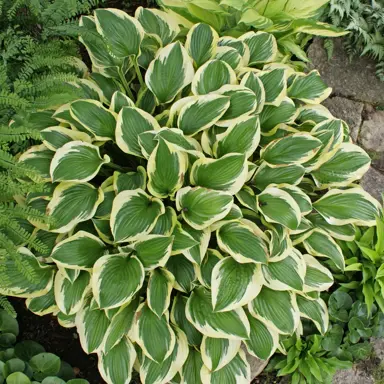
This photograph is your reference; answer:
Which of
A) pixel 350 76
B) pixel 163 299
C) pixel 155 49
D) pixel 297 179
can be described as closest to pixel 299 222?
pixel 297 179

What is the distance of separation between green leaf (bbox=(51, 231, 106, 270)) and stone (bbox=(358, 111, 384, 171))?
1.81 m

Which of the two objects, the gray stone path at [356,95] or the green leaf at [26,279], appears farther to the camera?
the gray stone path at [356,95]

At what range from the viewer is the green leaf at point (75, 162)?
6.70ft

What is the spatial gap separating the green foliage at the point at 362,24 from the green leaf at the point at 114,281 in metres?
2.02

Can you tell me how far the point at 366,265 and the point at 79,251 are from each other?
149 centimetres

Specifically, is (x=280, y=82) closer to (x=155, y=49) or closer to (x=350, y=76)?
(x=155, y=49)

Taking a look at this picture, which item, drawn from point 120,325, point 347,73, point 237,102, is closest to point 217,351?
point 120,325

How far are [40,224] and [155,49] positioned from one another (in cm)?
109

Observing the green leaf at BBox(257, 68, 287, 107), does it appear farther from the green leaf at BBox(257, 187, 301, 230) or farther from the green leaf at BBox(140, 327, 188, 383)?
the green leaf at BBox(140, 327, 188, 383)

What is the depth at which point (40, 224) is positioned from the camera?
2.10 meters

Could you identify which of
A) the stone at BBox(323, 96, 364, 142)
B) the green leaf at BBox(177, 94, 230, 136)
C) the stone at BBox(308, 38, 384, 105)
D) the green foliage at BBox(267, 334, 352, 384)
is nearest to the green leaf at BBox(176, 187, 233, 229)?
the green leaf at BBox(177, 94, 230, 136)

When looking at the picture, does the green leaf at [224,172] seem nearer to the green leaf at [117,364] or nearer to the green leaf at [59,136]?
Result: the green leaf at [59,136]

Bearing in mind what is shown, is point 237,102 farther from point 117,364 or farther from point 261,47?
point 117,364

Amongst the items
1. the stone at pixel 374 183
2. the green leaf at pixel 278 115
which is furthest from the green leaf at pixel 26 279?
the stone at pixel 374 183
